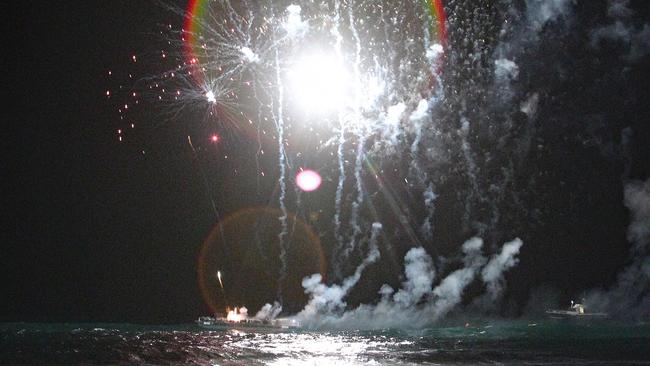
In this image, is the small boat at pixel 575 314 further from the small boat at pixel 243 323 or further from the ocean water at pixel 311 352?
the small boat at pixel 243 323

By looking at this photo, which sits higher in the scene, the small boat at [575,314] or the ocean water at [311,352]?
the small boat at [575,314]

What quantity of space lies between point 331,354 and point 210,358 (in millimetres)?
10406

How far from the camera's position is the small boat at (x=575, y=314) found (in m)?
84.5

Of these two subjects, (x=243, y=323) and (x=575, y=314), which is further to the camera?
(x=243, y=323)

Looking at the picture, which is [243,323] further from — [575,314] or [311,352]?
[575,314]

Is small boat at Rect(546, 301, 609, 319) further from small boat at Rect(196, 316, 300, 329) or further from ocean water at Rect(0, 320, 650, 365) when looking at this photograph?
small boat at Rect(196, 316, 300, 329)

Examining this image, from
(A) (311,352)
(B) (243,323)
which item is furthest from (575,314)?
(A) (311,352)

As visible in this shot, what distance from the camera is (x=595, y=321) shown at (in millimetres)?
85188

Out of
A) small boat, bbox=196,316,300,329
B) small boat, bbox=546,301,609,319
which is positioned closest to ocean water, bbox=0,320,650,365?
small boat, bbox=546,301,609,319

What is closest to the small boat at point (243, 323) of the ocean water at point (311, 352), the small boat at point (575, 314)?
the ocean water at point (311, 352)

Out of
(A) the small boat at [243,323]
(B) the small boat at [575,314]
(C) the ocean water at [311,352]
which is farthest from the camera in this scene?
(A) the small boat at [243,323]

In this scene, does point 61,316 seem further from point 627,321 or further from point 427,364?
point 627,321

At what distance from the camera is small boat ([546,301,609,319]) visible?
8450cm

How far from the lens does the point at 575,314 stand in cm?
8731
